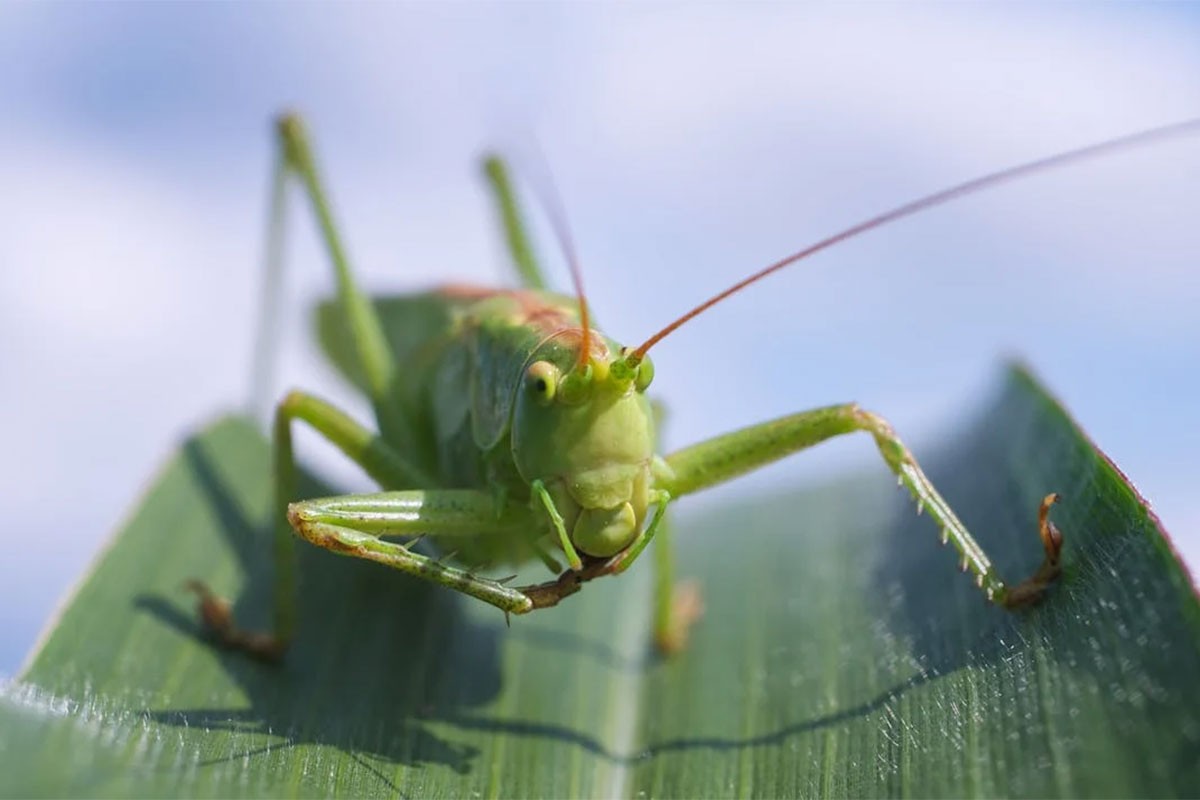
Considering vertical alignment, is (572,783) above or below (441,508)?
below

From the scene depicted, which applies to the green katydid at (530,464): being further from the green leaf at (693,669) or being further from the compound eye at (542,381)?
the green leaf at (693,669)

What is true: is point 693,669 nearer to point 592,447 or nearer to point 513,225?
point 592,447

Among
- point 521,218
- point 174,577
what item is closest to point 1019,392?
point 521,218

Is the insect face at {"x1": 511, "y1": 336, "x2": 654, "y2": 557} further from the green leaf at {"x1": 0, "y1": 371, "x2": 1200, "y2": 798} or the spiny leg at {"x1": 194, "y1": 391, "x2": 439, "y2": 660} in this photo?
the spiny leg at {"x1": 194, "y1": 391, "x2": 439, "y2": 660}

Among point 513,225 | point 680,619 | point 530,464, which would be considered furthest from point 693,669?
point 513,225

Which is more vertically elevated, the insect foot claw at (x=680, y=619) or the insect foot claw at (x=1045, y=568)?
the insect foot claw at (x=1045, y=568)

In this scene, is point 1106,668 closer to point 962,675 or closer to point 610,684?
point 962,675

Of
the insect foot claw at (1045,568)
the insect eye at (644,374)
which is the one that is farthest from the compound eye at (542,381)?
the insect foot claw at (1045,568)

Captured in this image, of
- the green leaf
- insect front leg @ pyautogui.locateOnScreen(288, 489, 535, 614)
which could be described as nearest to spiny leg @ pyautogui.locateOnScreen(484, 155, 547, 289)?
the green leaf
